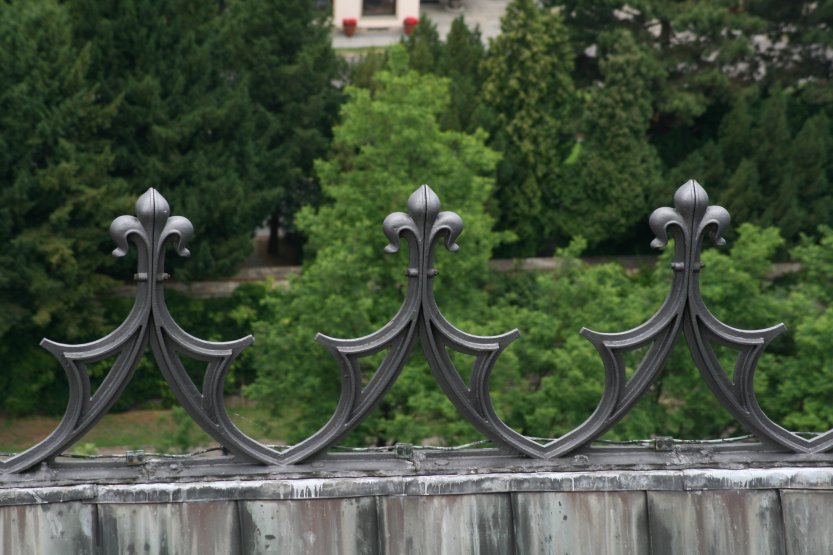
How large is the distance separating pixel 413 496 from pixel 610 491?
2.70 feet

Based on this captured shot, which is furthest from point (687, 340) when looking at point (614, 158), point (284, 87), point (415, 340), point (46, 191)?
point (614, 158)

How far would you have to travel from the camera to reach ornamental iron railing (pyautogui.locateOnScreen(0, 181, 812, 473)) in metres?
7.09

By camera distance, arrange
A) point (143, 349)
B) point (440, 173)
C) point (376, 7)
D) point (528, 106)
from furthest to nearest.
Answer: point (376, 7) → point (528, 106) → point (440, 173) → point (143, 349)

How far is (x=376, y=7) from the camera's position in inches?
2785

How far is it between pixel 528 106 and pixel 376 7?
2141 centimetres

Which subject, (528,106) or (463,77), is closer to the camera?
(528,106)

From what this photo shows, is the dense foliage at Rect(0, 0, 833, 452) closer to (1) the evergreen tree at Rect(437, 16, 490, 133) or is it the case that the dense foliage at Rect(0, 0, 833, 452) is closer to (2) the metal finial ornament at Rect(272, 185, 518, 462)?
(1) the evergreen tree at Rect(437, 16, 490, 133)

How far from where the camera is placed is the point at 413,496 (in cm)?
729

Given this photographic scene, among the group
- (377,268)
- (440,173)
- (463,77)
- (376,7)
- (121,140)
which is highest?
(376,7)

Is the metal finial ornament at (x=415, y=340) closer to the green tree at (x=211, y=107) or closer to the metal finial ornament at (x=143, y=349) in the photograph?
the metal finial ornament at (x=143, y=349)

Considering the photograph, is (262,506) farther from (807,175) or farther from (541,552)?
(807,175)

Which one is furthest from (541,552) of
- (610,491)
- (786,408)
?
(786,408)

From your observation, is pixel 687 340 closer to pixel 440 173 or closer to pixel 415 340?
pixel 415 340

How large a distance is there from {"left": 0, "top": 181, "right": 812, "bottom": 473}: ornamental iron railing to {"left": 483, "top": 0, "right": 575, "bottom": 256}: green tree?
42937 mm
